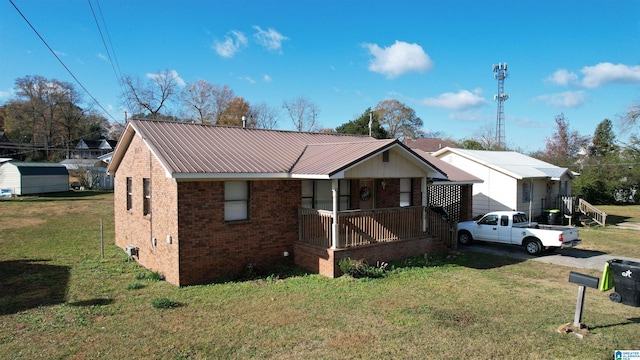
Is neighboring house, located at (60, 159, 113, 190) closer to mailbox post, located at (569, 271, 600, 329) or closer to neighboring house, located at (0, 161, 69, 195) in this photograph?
neighboring house, located at (0, 161, 69, 195)

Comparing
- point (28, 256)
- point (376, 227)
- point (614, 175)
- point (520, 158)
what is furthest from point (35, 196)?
point (614, 175)

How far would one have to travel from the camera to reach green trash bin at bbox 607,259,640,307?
8055mm

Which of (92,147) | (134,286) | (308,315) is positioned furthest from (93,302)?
(92,147)

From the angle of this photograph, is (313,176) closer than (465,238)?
Yes

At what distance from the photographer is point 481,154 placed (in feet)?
85.8

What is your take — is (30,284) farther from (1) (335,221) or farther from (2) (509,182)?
(2) (509,182)

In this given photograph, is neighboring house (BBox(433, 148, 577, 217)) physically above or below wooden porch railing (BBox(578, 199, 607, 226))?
above

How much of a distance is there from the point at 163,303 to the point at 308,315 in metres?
3.25

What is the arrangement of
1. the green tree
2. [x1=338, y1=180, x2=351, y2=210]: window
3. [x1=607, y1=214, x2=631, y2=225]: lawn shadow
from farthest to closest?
the green tree → [x1=607, y1=214, x2=631, y2=225]: lawn shadow → [x1=338, y1=180, x2=351, y2=210]: window

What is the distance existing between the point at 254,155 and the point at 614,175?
40.1 metres

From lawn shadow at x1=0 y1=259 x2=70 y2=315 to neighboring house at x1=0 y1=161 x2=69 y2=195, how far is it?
3139cm

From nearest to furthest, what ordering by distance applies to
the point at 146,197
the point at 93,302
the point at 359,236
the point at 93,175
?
the point at 93,302, the point at 359,236, the point at 146,197, the point at 93,175

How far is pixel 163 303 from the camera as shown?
866 cm

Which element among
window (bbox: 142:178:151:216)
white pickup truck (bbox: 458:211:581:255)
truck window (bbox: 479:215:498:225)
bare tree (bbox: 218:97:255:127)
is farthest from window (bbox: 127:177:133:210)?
bare tree (bbox: 218:97:255:127)
